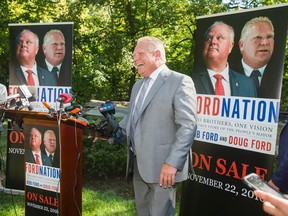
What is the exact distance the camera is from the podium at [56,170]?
2.76 metres

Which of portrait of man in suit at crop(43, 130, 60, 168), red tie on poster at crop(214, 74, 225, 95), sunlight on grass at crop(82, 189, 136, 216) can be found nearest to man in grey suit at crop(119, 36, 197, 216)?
portrait of man in suit at crop(43, 130, 60, 168)

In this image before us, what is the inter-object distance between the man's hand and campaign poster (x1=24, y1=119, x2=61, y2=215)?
3.46ft

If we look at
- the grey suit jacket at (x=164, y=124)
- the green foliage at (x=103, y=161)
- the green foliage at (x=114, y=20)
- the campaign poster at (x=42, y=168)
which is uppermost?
the green foliage at (x=114, y=20)

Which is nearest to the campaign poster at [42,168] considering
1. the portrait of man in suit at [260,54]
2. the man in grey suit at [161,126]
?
the man in grey suit at [161,126]

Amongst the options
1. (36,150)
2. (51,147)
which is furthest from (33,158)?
(51,147)

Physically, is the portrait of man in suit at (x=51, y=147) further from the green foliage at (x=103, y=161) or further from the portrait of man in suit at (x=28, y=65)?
the green foliage at (x=103, y=161)

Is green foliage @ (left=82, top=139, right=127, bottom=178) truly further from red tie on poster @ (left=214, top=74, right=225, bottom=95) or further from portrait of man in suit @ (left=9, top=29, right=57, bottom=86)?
red tie on poster @ (left=214, top=74, right=225, bottom=95)

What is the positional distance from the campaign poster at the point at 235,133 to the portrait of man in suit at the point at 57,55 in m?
1.61

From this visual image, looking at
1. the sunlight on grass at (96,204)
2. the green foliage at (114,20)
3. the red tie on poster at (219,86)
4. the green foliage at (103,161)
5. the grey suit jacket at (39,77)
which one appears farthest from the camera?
the green foliage at (114,20)

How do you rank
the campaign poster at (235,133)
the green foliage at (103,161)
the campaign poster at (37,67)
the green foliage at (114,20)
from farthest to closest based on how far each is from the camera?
1. the green foliage at (114,20)
2. the green foliage at (103,161)
3. the campaign poster at (37,67)
4. the campaign poster at (235,133)

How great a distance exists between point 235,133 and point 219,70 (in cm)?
62

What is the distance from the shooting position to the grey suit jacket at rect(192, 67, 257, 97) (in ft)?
9.53

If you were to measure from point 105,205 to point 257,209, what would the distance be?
171 centimetres

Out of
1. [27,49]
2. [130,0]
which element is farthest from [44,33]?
[130,0]
